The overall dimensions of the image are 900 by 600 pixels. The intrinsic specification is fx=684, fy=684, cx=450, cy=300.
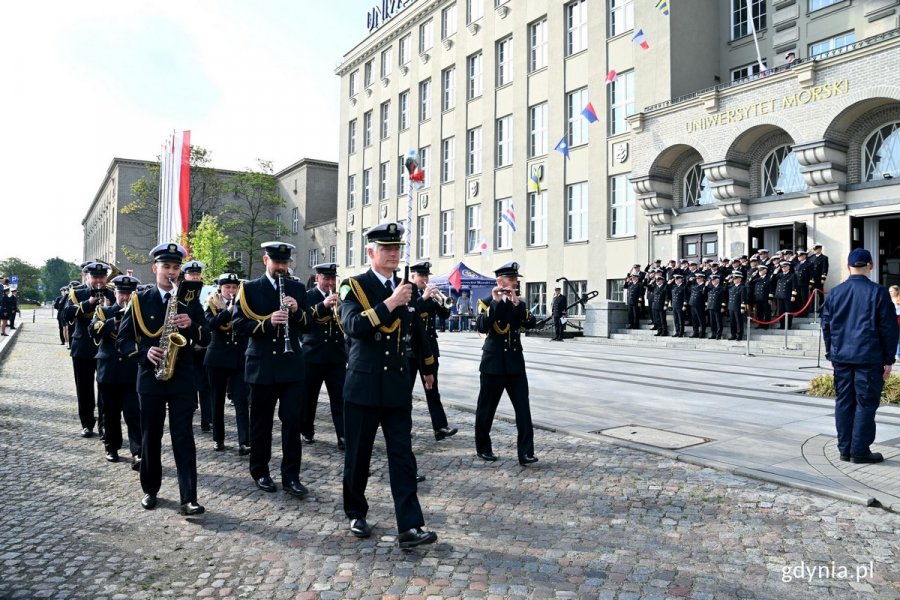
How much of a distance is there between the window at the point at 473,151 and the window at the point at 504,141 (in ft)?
5.77

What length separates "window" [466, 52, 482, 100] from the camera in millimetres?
38125

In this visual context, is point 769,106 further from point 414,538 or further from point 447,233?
point 414,538

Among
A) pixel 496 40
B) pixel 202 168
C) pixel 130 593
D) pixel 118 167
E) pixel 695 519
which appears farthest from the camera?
pixel 118 167

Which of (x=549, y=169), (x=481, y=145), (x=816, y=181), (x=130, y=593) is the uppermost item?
(x=481, y=145)

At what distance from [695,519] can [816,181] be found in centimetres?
1918

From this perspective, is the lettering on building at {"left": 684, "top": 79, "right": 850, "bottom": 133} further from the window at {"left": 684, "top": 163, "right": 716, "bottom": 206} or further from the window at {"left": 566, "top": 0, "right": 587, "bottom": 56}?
the window at {"left": 566, "top": 0, "right": 587, "bottom": 56}

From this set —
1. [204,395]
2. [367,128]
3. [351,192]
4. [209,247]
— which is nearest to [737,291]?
[204,395]

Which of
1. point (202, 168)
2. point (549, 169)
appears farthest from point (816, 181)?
point (202, 168)

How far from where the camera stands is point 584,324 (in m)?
25.8

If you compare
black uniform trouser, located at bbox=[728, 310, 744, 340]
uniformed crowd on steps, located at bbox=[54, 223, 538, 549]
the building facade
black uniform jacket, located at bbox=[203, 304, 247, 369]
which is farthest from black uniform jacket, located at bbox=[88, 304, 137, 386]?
the building facade

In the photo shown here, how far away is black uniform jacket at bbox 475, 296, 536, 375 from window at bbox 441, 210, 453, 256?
33.0 metres

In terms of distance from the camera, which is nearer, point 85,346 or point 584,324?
point 85,346

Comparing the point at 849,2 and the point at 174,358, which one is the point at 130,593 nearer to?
the point at 174,358

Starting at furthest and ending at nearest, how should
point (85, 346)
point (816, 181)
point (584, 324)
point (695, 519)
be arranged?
point (584, 324) → point (816, 181) → point (85, 346) → point (695, 519)
